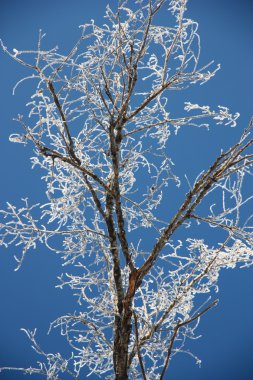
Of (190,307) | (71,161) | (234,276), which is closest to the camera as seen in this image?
(71,161)

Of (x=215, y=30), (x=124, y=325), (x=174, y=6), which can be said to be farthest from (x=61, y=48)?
(x=124, y=325)

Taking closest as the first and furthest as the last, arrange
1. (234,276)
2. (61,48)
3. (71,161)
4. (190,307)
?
(71,161) → (190,307) → (61,48) → (234,276)

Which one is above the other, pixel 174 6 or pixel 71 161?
pixel 174 6

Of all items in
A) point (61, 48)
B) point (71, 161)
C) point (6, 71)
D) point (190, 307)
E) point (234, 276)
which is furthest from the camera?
point (234, 276)

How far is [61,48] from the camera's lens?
16.5 ft

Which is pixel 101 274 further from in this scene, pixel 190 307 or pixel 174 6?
pixel 174 6

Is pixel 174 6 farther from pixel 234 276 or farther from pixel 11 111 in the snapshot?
pixel 234 276

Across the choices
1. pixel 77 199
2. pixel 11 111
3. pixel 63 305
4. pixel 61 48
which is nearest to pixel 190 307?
pixel 77 199

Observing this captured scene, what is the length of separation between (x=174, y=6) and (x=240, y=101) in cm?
398

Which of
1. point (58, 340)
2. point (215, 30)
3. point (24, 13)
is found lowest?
point (58, 340)

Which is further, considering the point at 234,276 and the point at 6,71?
the point at 234,276

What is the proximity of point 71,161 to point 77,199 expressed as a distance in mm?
337

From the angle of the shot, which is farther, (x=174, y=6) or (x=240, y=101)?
(x=240, y=101)

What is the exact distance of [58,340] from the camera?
20.6 feet
